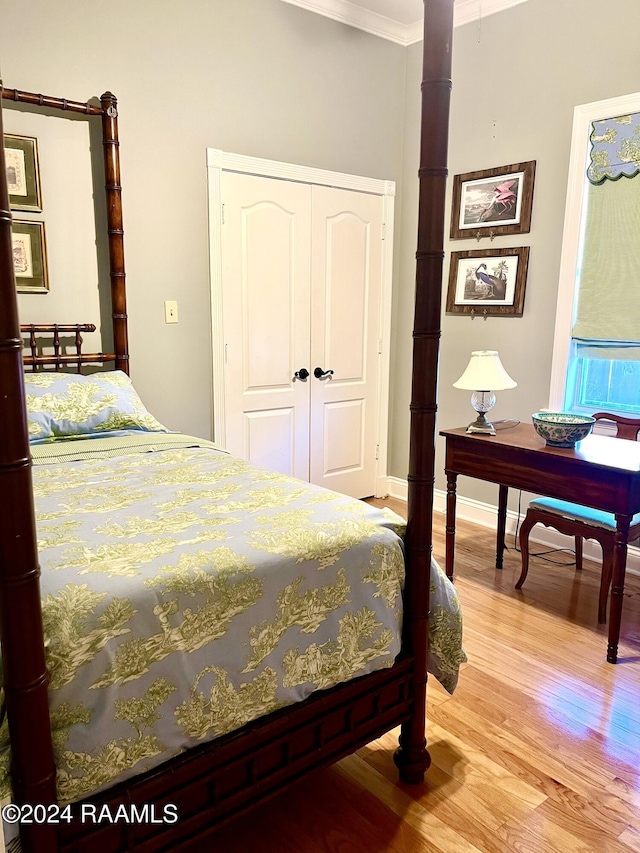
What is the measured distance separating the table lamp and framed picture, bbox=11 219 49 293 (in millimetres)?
1942

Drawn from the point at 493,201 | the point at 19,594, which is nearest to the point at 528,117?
the point at 493,201

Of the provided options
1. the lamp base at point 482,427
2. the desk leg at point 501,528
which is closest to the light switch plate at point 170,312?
the lamp base at point 482,427

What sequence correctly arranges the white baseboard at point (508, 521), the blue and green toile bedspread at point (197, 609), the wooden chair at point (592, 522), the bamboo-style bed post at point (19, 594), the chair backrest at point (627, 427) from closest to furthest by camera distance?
the bamboo-style bed post at point (19, 594) → the blue and green toile bedspread at point (197, 609) → the wooden chair at point (592, 522) → the chair backrest at point (627, 427) → the white baseboard at point (508, 521)

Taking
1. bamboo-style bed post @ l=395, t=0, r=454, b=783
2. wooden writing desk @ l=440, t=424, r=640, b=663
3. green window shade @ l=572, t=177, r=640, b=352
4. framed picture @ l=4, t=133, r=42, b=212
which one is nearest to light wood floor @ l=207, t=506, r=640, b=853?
bamboo-style bed post @ l=395, t=0, r=454, b=783

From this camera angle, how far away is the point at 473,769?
6.00 ft

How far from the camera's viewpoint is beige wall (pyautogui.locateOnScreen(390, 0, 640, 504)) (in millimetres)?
3062

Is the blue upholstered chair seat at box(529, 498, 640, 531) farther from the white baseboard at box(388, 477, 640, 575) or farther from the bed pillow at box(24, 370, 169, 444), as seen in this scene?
the bed pillow at box(24, 370, 169, 444)

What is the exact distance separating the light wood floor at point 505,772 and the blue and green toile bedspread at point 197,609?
0.33 metres

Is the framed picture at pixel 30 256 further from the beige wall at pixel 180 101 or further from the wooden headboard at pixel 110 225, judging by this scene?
the wooden headboard at pixel 110 225

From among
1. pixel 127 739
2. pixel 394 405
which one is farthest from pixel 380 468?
pixel 127 739

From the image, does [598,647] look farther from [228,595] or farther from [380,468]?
[380,468]

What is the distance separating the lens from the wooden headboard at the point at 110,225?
8.81 feet

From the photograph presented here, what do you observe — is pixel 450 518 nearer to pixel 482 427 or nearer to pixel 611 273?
pixel 482 427

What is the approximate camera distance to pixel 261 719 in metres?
1.41
